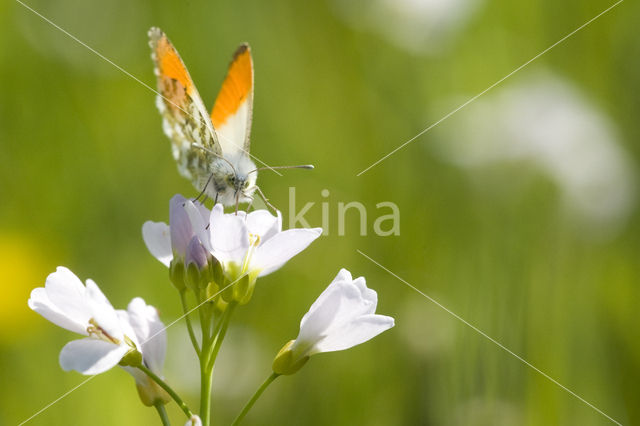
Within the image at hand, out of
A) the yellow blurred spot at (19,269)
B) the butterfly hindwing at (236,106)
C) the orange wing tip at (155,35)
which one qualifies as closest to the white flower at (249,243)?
the butterfly hindwing at (236,106)

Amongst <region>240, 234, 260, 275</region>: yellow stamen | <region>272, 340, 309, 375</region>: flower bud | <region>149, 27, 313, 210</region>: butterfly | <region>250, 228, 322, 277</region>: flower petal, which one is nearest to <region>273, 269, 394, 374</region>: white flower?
<region>272, 340, 309, 375</region>: flower bud

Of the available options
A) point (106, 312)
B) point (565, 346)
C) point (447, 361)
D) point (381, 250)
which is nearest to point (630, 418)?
point (565, 346)

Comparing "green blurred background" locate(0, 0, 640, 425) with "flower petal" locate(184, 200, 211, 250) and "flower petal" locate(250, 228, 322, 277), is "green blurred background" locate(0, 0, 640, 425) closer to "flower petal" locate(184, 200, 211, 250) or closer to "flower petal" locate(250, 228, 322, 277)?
"flower petal" locate(250, 228, 322, 277)

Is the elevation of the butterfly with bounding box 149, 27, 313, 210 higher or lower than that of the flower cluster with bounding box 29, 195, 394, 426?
higher

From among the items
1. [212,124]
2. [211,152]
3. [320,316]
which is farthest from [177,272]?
[212,124]

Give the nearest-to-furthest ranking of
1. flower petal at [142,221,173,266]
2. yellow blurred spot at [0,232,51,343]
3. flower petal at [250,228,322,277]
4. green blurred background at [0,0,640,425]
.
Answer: flower petal at [250,228,322,277] → flower petal at [142,221,173,266] → green blurred background at [0,0,640,425] → yellow blurred spot at [0,232,51,343]
